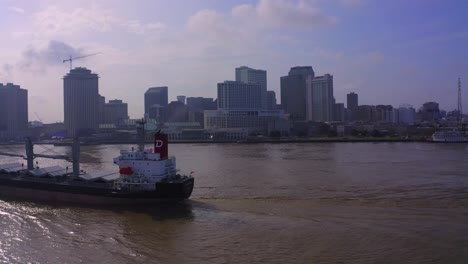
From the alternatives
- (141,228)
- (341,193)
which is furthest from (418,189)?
(141,228)

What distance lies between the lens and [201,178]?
19.4 m

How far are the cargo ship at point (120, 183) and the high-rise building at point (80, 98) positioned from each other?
88.9 metres

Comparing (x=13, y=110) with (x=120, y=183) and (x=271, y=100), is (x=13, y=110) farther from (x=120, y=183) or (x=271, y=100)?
(x=120, y=183)

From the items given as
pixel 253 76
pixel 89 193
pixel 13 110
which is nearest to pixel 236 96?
pixel 253 76

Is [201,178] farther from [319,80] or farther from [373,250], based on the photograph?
[319,80]

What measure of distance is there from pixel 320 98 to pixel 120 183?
110568 millimetres

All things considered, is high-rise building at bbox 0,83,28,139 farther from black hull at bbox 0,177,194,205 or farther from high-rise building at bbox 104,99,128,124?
black hull at bbox 0,177,194,205

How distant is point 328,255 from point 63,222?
7.01m

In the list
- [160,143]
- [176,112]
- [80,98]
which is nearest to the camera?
[160,143]

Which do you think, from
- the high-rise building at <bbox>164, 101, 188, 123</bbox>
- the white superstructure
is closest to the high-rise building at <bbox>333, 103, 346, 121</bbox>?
the high-rise building at <bbox>164, 101, 188, 123</bbox>

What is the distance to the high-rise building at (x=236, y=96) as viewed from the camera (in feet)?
341

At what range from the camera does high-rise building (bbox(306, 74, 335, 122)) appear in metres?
119

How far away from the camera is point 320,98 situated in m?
121

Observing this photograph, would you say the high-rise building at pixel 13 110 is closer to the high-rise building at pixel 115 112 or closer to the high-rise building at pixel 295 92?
the high-rise building at pixel 115 112
